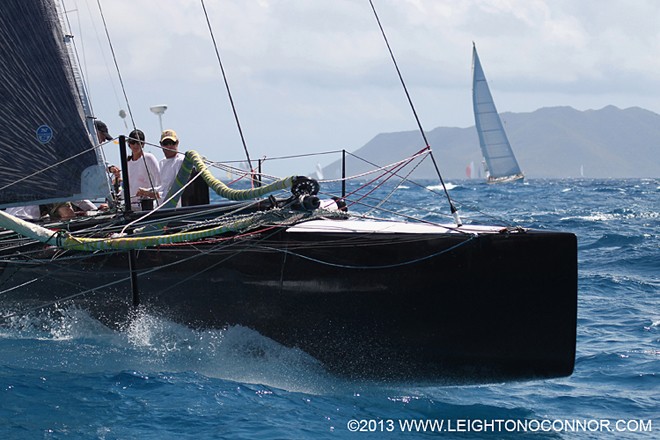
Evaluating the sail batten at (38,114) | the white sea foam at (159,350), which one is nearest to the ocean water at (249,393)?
the white sea foam at (159,350)

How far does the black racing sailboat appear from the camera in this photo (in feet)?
18.8

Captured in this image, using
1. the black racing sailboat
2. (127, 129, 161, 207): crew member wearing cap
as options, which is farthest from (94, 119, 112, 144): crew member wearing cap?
the black racing sailboat

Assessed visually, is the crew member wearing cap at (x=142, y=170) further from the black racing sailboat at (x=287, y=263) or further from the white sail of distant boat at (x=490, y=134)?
the white sail of distant boat at (x=490, y=134)

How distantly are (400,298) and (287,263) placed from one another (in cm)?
85

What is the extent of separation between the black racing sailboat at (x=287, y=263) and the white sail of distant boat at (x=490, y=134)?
40.6 meters

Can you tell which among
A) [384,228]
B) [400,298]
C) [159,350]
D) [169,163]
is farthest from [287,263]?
[169,163]

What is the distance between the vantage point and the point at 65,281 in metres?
7.20

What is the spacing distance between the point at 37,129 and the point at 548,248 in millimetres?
3674

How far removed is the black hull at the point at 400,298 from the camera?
5711 millimetres

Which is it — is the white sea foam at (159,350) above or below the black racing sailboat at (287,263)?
below

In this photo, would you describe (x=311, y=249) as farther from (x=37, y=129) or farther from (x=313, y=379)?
(x=37, y=129)

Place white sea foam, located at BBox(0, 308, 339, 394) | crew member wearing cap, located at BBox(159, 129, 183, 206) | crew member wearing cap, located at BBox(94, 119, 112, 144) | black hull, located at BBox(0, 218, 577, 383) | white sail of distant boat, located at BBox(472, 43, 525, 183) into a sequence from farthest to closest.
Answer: white sail of distant boat, located at BBox(472, 43, 525, 183) < crew member wearing cap, located at BBox(94, 119, 112, 144) < crew member wearing cap, located at BBox(159, 129, 183, 206) < white sea foam, located at BBox(0, 308, 339, 394) < black hull, located at BBox(0, 218, 577, 383)

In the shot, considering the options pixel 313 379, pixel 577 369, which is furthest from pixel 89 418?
pixel 577 369

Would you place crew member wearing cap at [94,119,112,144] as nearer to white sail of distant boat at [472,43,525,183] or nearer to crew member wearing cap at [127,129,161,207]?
crew member wearing cap at [127,129,161,207]
